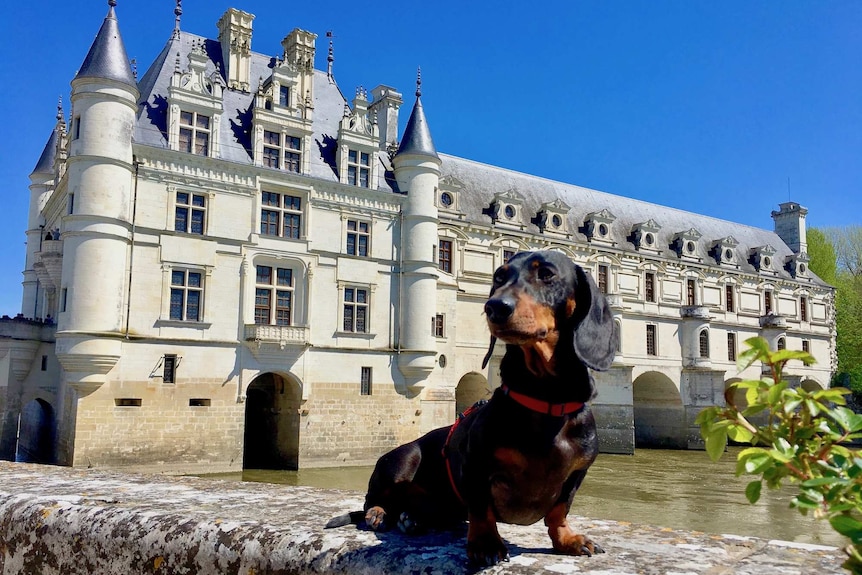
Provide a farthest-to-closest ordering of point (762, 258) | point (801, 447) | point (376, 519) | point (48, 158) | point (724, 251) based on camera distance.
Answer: point (762, 258)
point (724, 251)
point (48, 158)
point (376, 519)
point (801, 447)

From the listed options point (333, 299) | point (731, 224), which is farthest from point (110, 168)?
point (731, 224)

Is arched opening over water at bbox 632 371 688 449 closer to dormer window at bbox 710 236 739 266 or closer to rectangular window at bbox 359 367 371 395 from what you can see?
dormer window at bbox 710 236 739 266

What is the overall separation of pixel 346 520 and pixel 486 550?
29.4 inches

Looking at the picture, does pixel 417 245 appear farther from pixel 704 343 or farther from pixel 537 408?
pixel 537 408

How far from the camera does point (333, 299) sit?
2305 cm

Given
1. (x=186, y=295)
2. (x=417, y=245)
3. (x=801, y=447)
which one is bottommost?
(x=801, y=447)

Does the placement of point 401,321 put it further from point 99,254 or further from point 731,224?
point 731,224

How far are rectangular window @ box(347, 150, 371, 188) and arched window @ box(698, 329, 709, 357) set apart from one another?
20.9 m

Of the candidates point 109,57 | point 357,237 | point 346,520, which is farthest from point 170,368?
point 346,520

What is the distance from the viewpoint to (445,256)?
1120 inches

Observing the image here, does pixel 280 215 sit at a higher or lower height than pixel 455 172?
lower

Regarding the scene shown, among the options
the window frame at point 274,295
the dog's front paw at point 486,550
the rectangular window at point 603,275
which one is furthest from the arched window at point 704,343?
the dog's front paw at point 486,550

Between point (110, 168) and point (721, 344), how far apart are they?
1242 inches

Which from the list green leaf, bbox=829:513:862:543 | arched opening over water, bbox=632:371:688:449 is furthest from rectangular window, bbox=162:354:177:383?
arched opening over water, bbox=632:371:688:449
